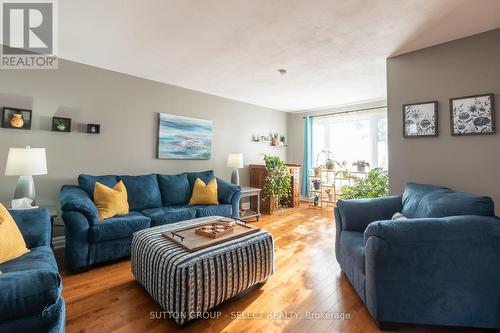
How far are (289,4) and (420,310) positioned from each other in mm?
2372

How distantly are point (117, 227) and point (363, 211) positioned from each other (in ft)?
8.36

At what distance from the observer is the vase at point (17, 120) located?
256 centimetres

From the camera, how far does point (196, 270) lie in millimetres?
1563

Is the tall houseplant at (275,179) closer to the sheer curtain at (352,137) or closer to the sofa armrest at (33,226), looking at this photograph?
the sheer curtain at (352,137)

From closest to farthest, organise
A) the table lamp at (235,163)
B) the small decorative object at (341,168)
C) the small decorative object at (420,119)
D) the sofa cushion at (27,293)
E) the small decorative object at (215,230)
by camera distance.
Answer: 1. the sofa cushion at (27,293)
2. the small decorative object at (215,230)
3. the small decorative object at (420,119)
4. the table lamp at (235,163)
5. the small decorative object at (341,168)

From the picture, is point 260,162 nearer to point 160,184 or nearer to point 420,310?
point 160,184

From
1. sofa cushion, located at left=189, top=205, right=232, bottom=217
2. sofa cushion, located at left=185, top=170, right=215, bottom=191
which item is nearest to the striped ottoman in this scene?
sofa cushion, located at left=189, top=205, right=232, bottom=217

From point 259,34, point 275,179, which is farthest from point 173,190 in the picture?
point 259,34

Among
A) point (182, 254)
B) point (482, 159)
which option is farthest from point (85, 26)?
point (482, 159)

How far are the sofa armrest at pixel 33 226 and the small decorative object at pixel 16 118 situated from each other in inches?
51.6

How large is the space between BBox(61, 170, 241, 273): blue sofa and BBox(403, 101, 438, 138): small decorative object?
2443 mm

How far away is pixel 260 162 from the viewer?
5.50 metres

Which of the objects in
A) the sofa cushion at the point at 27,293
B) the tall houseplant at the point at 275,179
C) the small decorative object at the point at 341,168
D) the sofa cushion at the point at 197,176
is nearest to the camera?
the sofa cushion at the point at 27,293

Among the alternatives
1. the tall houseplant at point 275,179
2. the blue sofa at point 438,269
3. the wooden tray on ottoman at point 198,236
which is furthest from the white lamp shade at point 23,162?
the tall houseplant at point 275,179
